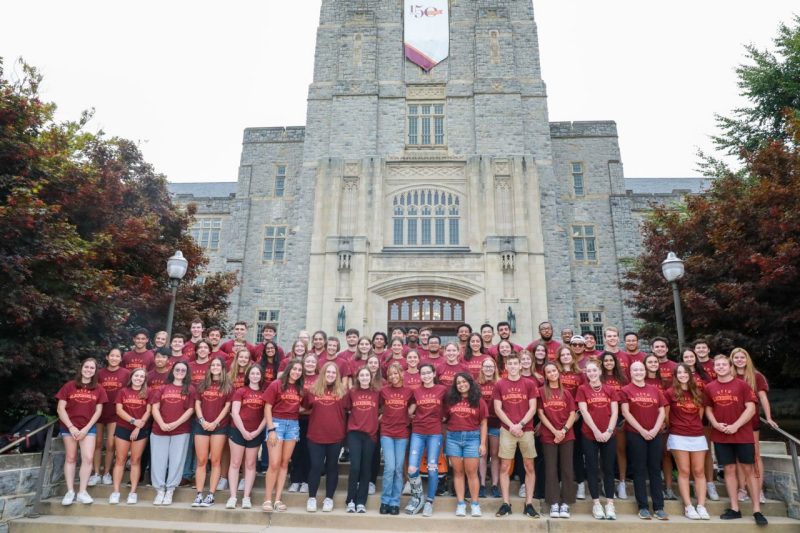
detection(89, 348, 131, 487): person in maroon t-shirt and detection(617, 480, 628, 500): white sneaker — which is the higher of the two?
detection(89, 348, 131, 487): person in maroon t-shirt

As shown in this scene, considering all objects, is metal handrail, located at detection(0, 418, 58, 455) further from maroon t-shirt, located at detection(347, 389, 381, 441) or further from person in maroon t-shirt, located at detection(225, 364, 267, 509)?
maroon t-shirt, located at detection(347, 389, 381, 441)

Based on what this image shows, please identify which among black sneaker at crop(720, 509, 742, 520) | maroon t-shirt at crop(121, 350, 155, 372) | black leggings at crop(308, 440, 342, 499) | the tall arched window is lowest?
black sneaker at crop(720, 509, 742, 520)

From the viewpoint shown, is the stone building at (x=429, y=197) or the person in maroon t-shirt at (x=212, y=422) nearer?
the person in maroon t-shirt at (x=212, y=422)

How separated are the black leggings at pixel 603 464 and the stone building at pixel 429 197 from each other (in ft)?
34.0

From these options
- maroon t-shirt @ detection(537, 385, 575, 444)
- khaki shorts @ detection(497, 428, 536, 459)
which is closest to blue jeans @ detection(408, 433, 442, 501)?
khaki shorts @ detection(497, 428, 536, 459)

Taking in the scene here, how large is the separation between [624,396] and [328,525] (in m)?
3.73

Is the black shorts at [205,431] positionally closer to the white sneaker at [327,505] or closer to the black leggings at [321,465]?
the black leggings at [321,465]

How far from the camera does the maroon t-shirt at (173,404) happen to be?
19.5 ft

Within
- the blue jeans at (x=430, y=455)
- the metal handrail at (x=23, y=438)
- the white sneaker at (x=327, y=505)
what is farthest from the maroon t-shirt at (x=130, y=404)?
the blue jeans at (x=430, y=455)

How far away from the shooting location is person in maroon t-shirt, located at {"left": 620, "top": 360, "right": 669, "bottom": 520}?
553cm

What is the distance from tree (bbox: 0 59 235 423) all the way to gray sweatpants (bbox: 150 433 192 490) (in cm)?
243

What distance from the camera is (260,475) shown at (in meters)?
6.62

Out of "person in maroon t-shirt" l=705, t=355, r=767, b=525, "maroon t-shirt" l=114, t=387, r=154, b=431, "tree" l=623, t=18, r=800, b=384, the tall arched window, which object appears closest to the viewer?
"person in maroon t-shirt" l=705, t=355, r=767, b=525

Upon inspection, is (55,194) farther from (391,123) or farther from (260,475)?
(391,123)
